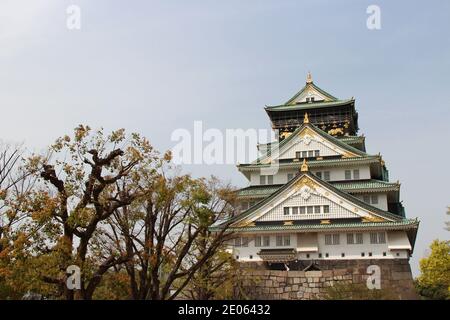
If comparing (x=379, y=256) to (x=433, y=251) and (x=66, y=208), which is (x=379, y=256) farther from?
(x=66, y=208)

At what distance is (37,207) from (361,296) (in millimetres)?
14673

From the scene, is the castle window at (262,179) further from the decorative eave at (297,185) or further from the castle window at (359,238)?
the castle window at (359,238)

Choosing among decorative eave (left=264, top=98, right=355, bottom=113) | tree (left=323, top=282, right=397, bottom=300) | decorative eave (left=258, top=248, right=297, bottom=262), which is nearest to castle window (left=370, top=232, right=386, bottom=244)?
decorative eave (left=258, top=248, right=297, bottom=262)

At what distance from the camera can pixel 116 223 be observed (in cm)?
2125

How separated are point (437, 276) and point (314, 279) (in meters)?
11.2

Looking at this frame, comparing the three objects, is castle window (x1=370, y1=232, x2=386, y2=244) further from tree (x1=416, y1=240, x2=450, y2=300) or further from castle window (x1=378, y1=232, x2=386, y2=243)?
tree (x1=416, y1=240, x2=450, y2=300)

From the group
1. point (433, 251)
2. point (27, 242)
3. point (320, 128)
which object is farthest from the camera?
point (433, 251)

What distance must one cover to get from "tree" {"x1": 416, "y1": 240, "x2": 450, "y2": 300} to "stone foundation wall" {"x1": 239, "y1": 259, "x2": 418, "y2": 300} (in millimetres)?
2898

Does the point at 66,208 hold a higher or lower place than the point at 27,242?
higher

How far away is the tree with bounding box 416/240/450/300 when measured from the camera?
35403mm

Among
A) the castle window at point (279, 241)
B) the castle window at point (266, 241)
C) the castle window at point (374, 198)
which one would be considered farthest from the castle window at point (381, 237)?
the castle window at point (266, 241)

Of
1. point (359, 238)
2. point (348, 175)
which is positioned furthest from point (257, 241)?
point (348, 175)
